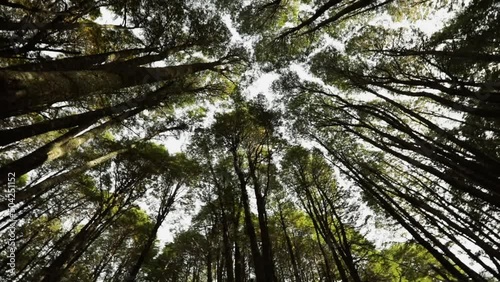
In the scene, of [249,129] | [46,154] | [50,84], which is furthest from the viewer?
[249,129]

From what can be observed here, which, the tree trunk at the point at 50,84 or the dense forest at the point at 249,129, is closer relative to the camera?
the tree trunk at the point at 50,84

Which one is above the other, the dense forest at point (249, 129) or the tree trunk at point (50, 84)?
the dense forest at point (249, 129)

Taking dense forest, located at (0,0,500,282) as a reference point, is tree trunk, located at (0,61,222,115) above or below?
below

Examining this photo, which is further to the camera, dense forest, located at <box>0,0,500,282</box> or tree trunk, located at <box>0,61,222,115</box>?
dense forest, located at <box>0,0,500,282</box>

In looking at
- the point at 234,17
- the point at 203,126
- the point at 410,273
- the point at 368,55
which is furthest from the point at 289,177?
the point at 410,273

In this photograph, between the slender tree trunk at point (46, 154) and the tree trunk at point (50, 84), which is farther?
the slender tree trunk at point (46, 154)

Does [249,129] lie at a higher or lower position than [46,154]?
higher

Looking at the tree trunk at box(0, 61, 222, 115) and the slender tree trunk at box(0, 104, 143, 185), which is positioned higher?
the slender tree trunk at box(0, 104, 143, 185)

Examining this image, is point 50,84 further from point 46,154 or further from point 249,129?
point 249,129

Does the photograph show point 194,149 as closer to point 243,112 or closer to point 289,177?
point 243,112

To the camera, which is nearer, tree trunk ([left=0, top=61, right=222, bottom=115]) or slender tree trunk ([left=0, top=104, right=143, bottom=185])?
tree trunk ([left=0, top=61, right=222, bottom=115])

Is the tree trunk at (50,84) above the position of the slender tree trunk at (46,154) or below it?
below

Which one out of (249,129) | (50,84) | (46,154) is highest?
(249,129)

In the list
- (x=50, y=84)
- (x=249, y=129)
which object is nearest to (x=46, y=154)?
(x=50, y=84)
